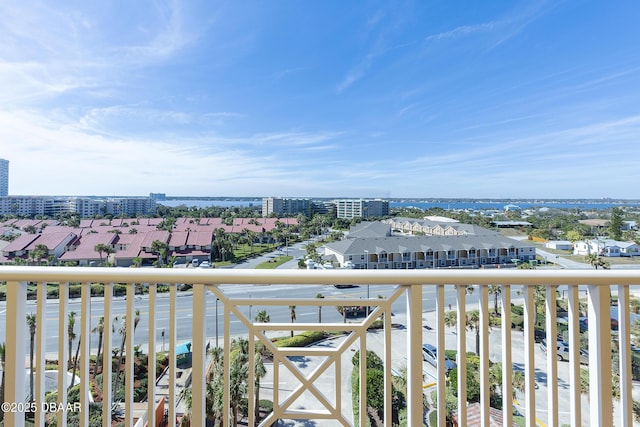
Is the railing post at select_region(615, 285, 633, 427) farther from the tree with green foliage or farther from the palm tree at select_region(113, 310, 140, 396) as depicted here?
the tree with green foliage

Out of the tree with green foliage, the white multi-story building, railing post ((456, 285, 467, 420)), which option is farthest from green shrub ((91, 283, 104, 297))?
the white multi-story building

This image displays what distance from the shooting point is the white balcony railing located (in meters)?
0.81

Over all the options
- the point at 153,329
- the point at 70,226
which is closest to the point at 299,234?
the point at 70,226

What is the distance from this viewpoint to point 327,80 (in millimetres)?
9344

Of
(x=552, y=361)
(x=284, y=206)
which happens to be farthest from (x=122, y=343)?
(x=284, y=206)

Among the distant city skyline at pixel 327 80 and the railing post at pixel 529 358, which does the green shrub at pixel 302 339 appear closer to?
the railing post at pixel 529 358

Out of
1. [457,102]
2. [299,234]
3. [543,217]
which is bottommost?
[299,234]

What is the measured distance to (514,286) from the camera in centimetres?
83

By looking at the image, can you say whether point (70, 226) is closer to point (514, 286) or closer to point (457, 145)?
point (514, 286)

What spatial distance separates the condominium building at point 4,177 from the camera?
12.1 ft

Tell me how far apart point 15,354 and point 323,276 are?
934mm

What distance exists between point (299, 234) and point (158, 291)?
81.0 feet

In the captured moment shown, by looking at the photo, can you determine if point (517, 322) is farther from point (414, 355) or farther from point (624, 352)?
point (414, 355)

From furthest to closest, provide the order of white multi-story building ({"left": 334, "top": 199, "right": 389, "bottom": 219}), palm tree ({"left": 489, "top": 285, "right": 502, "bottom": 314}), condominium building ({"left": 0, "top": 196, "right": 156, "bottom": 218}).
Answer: white multi-story building ({"left": 334, "top": 199, "right": 389, "bottom": 219}), condominium building ({"left": 0, "top": 196, "right": 156, "bottom": 218}), palm tree ({"left": 489, "top": 285, "right": 502, "bottom": 314})
